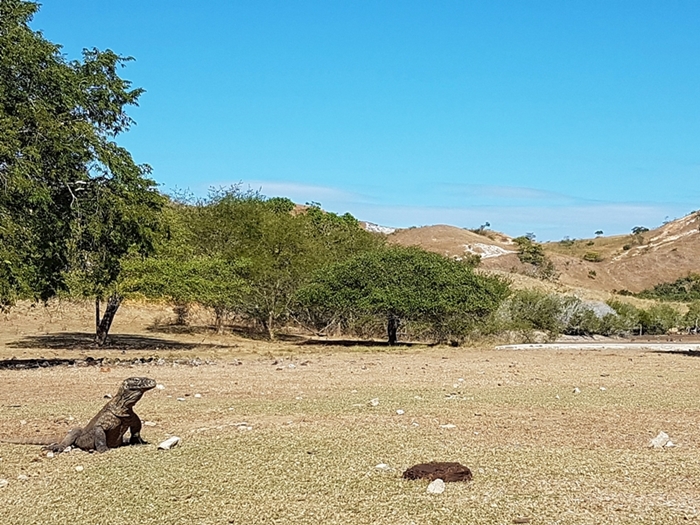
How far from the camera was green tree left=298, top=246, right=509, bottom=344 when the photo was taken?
31.8 meters

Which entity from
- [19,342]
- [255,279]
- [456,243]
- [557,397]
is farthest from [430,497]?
[456,243]

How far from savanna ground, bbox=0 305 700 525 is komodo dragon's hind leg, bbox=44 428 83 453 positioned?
266 millimetres

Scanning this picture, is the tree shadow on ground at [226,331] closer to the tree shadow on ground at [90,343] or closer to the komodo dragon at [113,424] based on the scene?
the tree shadow on ground at [90,343]

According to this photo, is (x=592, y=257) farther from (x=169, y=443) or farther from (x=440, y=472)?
(x=440, y=472)

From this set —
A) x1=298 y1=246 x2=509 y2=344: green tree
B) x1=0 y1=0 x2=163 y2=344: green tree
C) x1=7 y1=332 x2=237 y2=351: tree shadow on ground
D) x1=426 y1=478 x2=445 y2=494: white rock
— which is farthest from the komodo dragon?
x1=298 y1=246 x2=509 y2=344: green tree

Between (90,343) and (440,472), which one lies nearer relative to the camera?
(440,472)

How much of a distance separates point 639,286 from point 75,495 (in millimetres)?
96749

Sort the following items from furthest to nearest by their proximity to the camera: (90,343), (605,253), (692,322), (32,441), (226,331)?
(605,253) → (692,322) → (226,331) → (90,343) → (32,441)

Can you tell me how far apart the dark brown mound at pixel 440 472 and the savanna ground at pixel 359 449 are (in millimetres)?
148

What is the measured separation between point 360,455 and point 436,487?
1599mm

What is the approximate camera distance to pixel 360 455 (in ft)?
26.2

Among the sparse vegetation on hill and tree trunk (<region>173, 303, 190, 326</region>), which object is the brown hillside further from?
tree trunk (<region>173, 303, 190, 326</region>)

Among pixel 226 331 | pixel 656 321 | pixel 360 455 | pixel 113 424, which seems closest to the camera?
pixel 360 455

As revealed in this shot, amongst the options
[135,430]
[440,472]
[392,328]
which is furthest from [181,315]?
[440,472]
